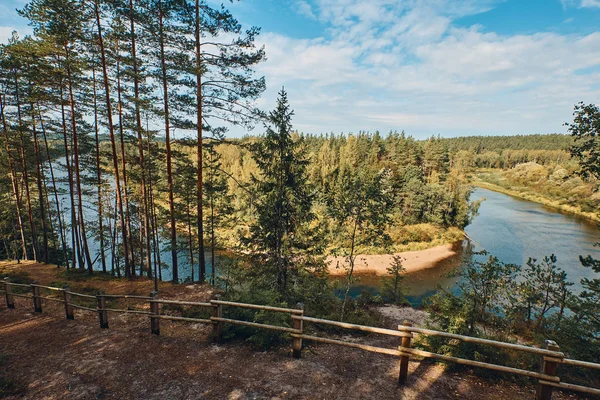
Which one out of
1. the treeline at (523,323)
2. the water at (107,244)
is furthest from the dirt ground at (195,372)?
the water at (107,244)

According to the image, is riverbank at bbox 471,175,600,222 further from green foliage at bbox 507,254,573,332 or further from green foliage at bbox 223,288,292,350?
green foliage at bbox 223,288,292,350

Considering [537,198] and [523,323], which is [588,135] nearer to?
[523,323]

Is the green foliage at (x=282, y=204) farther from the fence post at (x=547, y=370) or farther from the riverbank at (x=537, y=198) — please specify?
the riverbank at (x=537, y=198)

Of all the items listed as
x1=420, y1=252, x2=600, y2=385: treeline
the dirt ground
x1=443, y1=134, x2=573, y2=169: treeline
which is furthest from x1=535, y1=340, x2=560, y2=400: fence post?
x1=443, y1=134, x2=573, y2=169: treeline

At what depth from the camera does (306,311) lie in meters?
11.7

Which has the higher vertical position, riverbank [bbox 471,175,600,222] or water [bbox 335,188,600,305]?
riverbank [bbox 471,175,600,222]

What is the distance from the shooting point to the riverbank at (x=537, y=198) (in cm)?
6109

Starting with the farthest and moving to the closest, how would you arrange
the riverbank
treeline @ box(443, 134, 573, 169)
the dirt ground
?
treeline @ box(443, 134, 573, 169) < the riverbank < the dirt ground

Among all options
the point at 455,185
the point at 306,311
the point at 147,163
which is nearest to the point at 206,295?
the point at 306,311

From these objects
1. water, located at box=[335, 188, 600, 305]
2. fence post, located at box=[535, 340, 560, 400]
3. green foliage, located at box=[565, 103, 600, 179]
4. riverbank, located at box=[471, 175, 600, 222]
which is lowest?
water, located at box=[335, 188, 600, 305]

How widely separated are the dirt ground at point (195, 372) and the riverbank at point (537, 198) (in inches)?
2356

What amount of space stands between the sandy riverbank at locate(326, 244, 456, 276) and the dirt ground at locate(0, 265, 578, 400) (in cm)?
2730

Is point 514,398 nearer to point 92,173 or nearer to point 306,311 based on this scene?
point 306,311

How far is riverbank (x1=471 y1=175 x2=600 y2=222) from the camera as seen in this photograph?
61.1 metres
